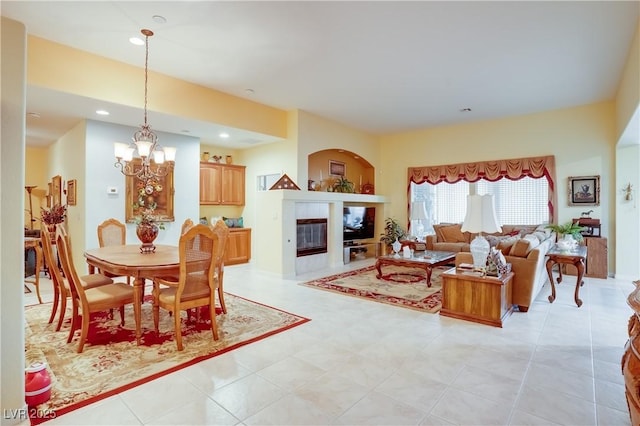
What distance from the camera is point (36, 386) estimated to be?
208 cm

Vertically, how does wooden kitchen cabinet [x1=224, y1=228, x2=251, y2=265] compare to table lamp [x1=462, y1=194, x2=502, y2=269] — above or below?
below

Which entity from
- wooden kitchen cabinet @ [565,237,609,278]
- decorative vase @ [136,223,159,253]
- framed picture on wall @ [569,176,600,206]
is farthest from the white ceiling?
wooden kitchen cabinet @ [565,237,609,278]

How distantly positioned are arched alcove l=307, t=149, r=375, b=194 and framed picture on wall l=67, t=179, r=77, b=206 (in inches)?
165

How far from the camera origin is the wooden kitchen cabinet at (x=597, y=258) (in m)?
5.72

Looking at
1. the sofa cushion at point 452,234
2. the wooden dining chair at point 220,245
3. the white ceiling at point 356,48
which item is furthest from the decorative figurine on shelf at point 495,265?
the sofa cushion at point 452,234

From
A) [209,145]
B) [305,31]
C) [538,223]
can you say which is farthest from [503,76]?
[209,145]

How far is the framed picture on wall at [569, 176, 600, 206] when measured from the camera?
604 cm

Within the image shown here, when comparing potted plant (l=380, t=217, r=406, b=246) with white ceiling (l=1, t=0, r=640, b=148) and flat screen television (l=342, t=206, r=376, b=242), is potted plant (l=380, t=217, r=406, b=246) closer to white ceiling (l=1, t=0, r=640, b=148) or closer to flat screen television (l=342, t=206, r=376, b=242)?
flat screen television (l=342, t=206, r=376, b=242)

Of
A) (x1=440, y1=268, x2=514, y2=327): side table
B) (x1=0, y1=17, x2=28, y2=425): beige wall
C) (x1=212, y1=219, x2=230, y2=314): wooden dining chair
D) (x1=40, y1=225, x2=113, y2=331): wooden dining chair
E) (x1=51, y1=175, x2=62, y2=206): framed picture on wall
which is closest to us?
(x1=0, y1=17, x2=28, y2=425): beige wall

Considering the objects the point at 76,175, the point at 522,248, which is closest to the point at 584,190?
the point at 522,248

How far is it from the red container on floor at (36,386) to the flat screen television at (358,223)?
5.87 meters

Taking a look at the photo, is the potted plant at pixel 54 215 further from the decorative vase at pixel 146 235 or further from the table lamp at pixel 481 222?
the table lamp at pixel 481 222

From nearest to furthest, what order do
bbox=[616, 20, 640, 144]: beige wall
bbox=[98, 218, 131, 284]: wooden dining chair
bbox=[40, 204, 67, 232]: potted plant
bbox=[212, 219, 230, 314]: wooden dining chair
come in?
bbox=[212, 219, 230, 314]: wooden dining chair < bbox=[616, 20, 640, 144]: beige wall < bbox=[98, 218, 131, 284]: wooden dining chair < bbox=[40, 204, 67, 232]: potted plant

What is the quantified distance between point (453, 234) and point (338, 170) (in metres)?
3.13
